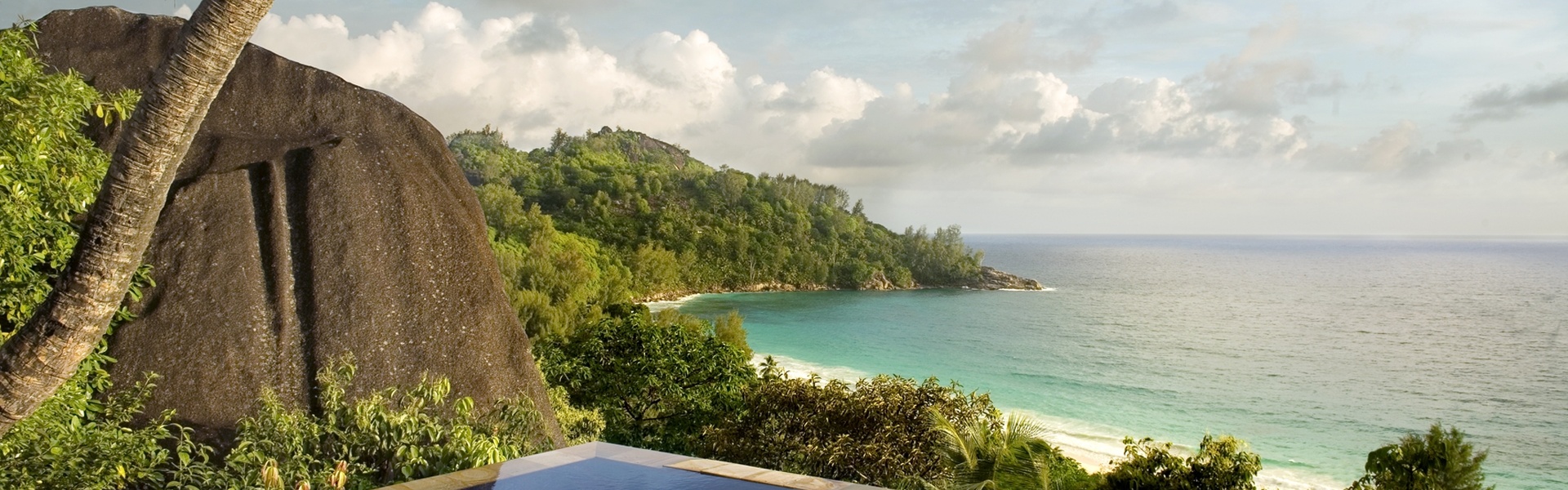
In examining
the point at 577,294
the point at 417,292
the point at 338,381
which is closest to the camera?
the point at 338,381

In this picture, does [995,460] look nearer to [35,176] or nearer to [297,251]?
[297,251]

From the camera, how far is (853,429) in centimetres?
1062

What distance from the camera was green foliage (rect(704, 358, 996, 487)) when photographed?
33.4ft

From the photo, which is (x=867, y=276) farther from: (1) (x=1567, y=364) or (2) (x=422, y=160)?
(2) (x=422, y=160)

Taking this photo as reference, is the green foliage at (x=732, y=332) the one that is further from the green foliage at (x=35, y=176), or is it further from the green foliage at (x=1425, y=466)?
the green foliage at (x=35, y=176)

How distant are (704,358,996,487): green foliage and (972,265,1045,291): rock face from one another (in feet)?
234

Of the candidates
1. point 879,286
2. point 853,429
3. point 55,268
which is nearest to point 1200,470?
point 853,429

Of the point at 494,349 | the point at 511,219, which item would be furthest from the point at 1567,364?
the point at 494,349

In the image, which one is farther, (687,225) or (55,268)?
(687,225)

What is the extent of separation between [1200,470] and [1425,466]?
2.92 metres

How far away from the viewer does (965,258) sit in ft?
269

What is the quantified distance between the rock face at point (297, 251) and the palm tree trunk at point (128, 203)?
2.55m

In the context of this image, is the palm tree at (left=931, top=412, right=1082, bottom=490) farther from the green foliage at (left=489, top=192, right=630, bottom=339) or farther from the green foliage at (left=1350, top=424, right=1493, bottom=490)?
the green foliage at (left=489, top=192, right=630, bottom=339)

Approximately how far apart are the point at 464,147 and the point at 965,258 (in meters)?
40.4
